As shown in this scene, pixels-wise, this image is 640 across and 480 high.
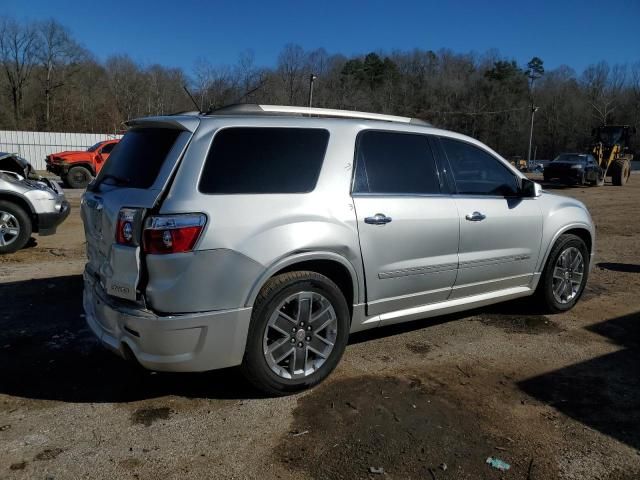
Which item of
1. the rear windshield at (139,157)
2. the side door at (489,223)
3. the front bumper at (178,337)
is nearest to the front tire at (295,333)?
the front bumper at (178,337)

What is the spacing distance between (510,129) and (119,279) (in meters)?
95.0

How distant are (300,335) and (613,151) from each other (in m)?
27.9

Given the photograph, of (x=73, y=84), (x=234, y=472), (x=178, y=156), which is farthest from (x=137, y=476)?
(x=73, y=84)

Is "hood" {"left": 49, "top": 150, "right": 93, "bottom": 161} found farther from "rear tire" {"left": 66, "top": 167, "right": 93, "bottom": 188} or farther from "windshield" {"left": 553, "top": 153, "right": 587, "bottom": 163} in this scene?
"windshield" {"left": 553, "top": 153, "right": 587, "bottom": 163}

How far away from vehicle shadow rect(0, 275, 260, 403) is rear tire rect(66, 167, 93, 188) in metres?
16.2

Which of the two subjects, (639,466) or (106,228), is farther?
(106,228)

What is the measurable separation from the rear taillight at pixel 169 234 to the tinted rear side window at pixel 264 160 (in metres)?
0.25

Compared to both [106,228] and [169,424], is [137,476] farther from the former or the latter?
[106,228]

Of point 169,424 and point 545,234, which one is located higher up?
point 545,234

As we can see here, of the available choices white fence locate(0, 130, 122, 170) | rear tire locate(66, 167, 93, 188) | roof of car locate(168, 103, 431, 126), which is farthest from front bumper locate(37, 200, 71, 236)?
white fence locate(0, 130, 122, 170)

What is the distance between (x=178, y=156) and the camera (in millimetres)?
3213

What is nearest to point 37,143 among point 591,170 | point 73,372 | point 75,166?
point 75,166

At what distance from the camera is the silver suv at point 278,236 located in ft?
10.1

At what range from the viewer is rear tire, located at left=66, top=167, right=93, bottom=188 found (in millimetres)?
19766
